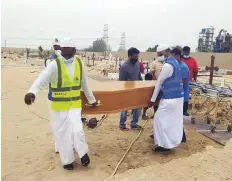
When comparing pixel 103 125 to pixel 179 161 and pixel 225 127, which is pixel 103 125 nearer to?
pixel 225 127

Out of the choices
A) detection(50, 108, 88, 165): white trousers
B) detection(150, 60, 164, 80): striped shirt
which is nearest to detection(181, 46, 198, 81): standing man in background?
detection(150, 60, 164, 80): striped shirt

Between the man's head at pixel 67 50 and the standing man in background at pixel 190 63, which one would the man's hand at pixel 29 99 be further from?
the standing man in background at pixel 190 63

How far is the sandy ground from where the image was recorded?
161 inches

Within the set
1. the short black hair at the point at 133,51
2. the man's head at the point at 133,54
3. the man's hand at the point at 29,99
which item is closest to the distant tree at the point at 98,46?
the man's head at the point at 133,54

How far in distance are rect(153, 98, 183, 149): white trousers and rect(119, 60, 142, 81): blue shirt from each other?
1402 mm

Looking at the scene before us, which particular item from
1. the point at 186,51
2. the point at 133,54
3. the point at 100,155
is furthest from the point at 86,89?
the point at 186,51

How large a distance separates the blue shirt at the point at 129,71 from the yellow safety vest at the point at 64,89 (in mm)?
2247

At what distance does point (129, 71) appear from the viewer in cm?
680

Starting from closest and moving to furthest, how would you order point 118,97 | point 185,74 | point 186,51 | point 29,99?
point 29,99 < point 118,97 < point 185,74 < point 186,51

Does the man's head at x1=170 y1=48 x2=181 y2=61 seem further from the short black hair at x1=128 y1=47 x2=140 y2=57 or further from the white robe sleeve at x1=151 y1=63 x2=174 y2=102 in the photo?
the short black hair at x1=128 y1=47 x2=140 y2=57

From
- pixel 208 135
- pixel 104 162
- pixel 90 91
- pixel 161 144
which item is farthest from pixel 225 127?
pixel 90 91

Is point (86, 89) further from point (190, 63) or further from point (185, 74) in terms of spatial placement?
point (190, 63)

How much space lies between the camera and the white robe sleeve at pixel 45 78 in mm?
4418

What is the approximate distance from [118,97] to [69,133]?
0.93m
